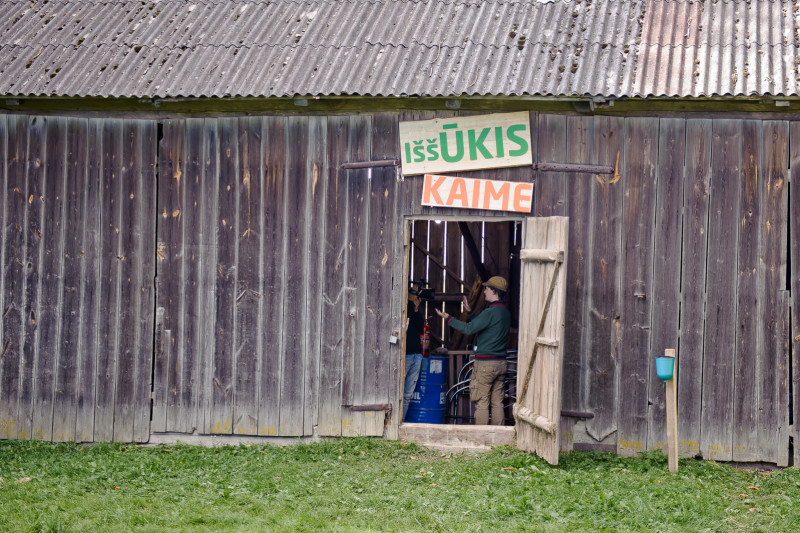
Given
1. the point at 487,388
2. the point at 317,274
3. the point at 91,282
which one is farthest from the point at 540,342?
the point at 91,282

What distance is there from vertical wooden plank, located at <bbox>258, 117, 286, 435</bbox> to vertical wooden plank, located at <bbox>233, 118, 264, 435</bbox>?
0.08 metres

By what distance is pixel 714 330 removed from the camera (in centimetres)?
866

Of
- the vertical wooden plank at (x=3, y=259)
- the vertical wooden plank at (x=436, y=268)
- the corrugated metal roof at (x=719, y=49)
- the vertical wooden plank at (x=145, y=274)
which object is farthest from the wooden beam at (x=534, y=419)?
the vertical wooden plank at (x=3, y=259)

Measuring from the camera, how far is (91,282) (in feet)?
31.5

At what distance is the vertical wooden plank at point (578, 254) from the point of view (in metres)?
8.83

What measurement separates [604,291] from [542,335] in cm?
77

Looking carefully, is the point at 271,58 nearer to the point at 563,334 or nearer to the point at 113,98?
the point at 113,98

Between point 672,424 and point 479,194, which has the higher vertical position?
point 479,194

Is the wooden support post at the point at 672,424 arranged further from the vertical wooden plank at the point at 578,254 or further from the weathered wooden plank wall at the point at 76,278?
the weathered wooden plank wall at the point at 76,278

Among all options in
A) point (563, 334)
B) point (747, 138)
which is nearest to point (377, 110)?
point (563, 334)

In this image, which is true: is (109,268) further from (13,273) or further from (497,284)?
(497,284)

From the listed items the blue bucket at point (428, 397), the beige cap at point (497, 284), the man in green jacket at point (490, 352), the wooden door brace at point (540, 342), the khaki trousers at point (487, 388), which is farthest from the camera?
the blue bucket at point (428, 397)

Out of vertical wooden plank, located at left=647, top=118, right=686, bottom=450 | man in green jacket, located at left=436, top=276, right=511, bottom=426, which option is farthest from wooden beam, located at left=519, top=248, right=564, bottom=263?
man in green jacket, located at left=436, top=276, right=511, bottom=426

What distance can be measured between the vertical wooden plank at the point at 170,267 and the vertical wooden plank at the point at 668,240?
4.67 metres
